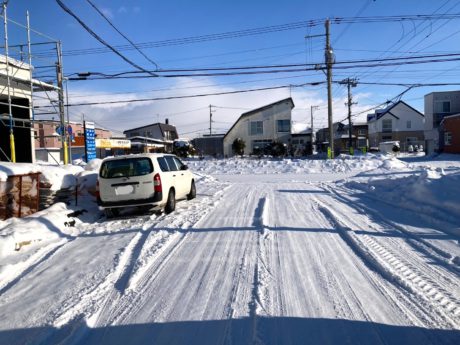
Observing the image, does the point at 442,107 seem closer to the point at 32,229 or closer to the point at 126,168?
the point at 126,168

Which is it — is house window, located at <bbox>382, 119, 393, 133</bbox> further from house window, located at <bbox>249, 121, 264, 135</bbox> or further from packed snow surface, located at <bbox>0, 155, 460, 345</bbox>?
packed snow surface, located at <bbox>0, 155, 460, 345</bbox>

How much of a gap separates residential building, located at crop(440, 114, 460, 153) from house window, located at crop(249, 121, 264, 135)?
20310mm

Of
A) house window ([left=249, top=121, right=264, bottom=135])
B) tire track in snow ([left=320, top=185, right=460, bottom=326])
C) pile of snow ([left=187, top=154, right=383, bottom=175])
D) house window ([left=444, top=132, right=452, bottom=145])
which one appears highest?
house window ([left=249, top=121, right=264, bottom=135])

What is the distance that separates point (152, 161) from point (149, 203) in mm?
1138

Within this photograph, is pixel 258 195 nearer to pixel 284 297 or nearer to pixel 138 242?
pixel 138 242

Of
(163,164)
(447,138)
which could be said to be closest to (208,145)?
(447,138)

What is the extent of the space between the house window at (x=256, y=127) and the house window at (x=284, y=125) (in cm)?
213

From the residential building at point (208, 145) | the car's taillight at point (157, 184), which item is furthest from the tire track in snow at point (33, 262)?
the residential building at point (208, 145)

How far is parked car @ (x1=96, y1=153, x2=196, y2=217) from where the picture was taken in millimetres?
9812

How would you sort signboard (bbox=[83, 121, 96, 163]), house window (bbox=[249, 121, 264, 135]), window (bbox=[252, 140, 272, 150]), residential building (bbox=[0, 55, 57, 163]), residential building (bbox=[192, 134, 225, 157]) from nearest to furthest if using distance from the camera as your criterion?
1. residential building (bbox=[0, 55, 57, 163])
2. signboard (bbox=[83, 121, 96, 163])
3. window (bbox=[252, 140, 272, 150])
4. house window (bbox=[249, 121, 264, 135])
5. residential building (bbox=[192, 134, 225, 157])

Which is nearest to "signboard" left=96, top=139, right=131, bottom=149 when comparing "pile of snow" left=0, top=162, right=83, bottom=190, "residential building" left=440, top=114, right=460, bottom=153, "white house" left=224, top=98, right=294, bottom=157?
"white house" left=224, top=98, right=294, bottom=157

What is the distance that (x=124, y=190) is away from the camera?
9.81 metres

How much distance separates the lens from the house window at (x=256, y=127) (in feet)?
162

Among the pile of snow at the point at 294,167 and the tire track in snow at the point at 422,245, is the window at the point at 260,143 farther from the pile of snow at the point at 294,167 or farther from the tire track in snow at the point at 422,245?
the tire track in snow at the point at 422,245
